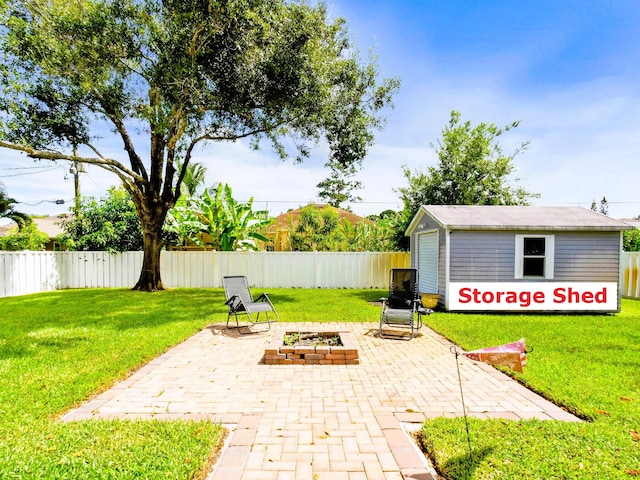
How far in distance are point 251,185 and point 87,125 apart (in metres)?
15.3

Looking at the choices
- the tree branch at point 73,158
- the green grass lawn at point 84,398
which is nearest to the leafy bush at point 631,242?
the green grass lawn at point 84,398

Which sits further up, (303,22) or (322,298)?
(303,22)

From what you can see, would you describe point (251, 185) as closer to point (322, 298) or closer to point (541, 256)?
point (322, 298)

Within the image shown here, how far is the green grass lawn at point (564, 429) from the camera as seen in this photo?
2777 millimetres

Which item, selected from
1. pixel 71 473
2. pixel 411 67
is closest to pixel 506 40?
pixel 411 67

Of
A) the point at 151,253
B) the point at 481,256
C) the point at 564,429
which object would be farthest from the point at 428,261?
the point at 151,253

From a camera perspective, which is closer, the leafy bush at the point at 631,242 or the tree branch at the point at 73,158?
the tree branch at the point at 73,158

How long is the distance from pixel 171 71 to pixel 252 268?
29.6 feet

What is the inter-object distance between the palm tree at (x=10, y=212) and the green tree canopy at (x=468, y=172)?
18894 millimetres

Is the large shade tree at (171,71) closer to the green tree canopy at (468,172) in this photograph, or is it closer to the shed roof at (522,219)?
the shed roof at (522,219)

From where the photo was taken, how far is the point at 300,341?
634cm

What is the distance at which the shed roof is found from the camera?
405 inches

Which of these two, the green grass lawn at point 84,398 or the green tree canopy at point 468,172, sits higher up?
the green tree canopy at point 468,172

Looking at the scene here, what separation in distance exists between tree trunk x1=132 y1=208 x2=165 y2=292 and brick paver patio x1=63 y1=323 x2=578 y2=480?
9.41 m
